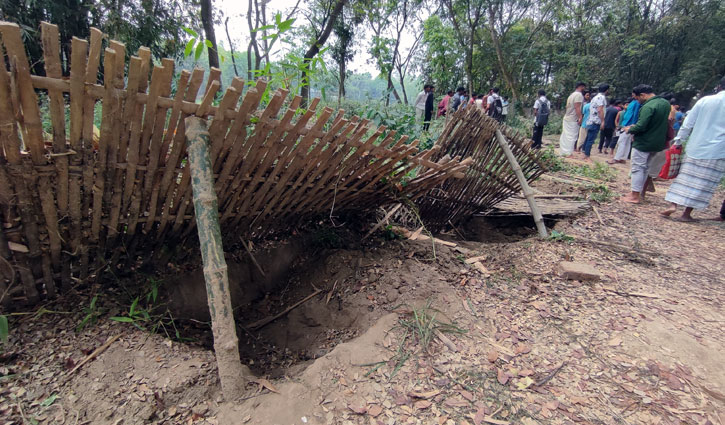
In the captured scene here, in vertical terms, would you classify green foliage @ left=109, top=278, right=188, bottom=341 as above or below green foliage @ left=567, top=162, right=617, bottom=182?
below

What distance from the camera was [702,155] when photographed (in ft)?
15.7

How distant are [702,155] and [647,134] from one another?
0.78m

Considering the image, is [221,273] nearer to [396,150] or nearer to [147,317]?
[147,317]

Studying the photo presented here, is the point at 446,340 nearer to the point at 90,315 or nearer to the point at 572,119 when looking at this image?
the point at 90,315

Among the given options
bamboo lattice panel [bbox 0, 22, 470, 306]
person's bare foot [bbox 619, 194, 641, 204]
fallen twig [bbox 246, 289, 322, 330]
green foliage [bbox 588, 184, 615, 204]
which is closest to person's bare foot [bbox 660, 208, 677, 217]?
person's bare foot [bbox 619, 194, 641, 204]

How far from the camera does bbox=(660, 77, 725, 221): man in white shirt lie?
15.2ft

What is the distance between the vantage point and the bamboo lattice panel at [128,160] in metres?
1.61

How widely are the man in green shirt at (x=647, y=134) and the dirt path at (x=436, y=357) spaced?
2657 millimetres

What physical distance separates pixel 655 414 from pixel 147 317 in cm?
306

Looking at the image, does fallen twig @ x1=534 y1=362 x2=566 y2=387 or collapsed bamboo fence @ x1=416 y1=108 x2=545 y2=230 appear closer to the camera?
fallen twig @ x1=534 y1=362 x2=566 y2=387

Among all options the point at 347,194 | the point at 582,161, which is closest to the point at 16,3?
the point at 347,194

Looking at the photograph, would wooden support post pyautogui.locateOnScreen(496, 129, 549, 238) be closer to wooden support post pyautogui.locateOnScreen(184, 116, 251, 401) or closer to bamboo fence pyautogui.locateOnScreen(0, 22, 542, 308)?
bamboo fence pyautogui.locateOnScreen(0, 22, 542, 308)

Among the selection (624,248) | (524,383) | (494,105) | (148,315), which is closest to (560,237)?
(624,248)

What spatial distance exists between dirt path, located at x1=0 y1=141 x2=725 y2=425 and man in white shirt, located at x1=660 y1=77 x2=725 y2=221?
6.61 feet
